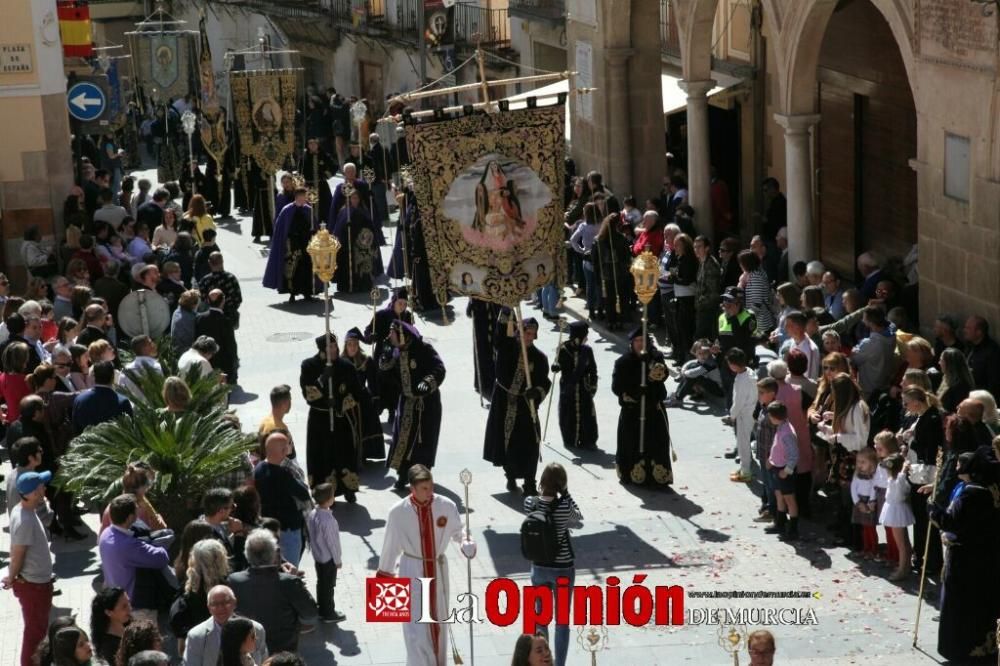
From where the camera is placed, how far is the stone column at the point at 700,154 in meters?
23.1

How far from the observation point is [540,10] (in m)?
Answer: 31.9

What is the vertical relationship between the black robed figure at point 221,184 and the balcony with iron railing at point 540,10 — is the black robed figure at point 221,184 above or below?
below

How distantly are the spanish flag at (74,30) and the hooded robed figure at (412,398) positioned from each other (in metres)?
10.7

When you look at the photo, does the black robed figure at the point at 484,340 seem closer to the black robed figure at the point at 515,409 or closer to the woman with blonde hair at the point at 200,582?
the black robed figure at the point at 515,409

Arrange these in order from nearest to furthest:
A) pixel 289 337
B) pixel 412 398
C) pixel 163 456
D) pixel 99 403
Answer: pixel 163 456
pixel 99 403
pixel 412 398
pixel 289 337

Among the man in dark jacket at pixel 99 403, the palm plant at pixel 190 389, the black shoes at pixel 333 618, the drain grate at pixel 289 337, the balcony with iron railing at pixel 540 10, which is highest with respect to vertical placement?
the balcony with iron railing at pixel 540 10

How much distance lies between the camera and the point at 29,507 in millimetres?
12406

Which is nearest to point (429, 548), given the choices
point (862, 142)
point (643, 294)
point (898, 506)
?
point (898, 506)

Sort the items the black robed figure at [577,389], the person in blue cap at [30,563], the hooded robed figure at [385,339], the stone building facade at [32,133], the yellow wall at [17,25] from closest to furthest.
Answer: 1. the person in blue cap at [30,563]
2. the hooded robed figure at [385,339]
3. the black robed figure at [577,389]
4. the yellow wall at [17,25]
5. the stone building facade at [32,133]

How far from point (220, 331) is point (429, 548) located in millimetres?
7846

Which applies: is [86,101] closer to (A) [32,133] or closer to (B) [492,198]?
(A) [32,133]

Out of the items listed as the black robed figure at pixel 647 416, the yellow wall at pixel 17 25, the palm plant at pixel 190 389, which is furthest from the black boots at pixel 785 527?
the yellow wall at pixel 17 25

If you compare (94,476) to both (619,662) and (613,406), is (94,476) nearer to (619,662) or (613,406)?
(619,662)

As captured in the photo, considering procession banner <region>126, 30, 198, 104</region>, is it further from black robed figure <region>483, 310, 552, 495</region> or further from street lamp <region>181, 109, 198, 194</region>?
black robed figure <region>483, 310, 552, 495</region>
